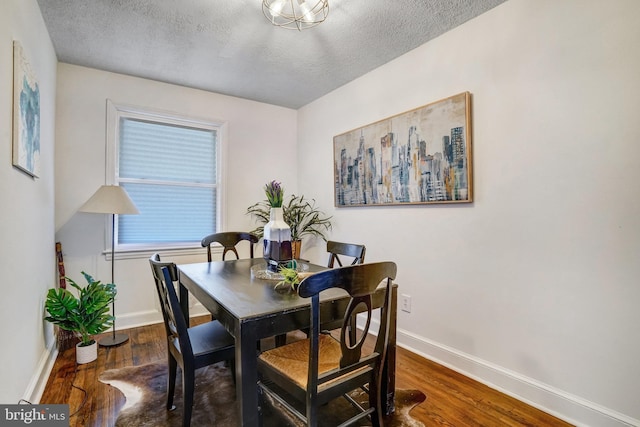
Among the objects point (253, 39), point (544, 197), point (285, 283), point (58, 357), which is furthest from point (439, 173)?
point (58, 357)

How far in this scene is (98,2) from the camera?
198 cm

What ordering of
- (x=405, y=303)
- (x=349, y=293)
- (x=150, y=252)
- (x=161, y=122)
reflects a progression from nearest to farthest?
(x=349, y=293) → (x=405, y=303) → (x=150, y=252) → (x=161, y=122)

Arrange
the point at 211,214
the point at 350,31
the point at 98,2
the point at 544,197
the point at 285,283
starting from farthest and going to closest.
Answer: the point at 211,214 → the point at 350,31 → the point at 98,2 → the point at 544,197 → the point at 285,283

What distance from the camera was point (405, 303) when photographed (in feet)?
8.64

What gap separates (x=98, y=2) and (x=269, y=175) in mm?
2239

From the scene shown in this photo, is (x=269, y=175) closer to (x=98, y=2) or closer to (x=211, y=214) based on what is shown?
(x=211, y=214)

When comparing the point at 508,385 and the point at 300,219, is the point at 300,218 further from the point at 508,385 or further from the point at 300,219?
the point at 508,385

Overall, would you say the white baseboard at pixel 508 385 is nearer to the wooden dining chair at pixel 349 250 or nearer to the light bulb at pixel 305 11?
the wooden dining chair at pixel 349 250

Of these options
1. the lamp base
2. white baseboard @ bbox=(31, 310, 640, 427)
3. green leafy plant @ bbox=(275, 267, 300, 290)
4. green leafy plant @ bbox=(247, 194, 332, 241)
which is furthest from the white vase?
the lamp base

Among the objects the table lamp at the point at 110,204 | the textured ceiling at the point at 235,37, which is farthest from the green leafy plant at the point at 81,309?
the textured ceiling at the point at 235,37

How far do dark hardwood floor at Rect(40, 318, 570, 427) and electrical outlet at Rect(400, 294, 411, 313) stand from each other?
34cm

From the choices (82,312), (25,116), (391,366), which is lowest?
(391,366)

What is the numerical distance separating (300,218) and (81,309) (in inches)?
86.5

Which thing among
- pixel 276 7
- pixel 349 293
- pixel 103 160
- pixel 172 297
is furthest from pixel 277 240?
pixel 103 160
